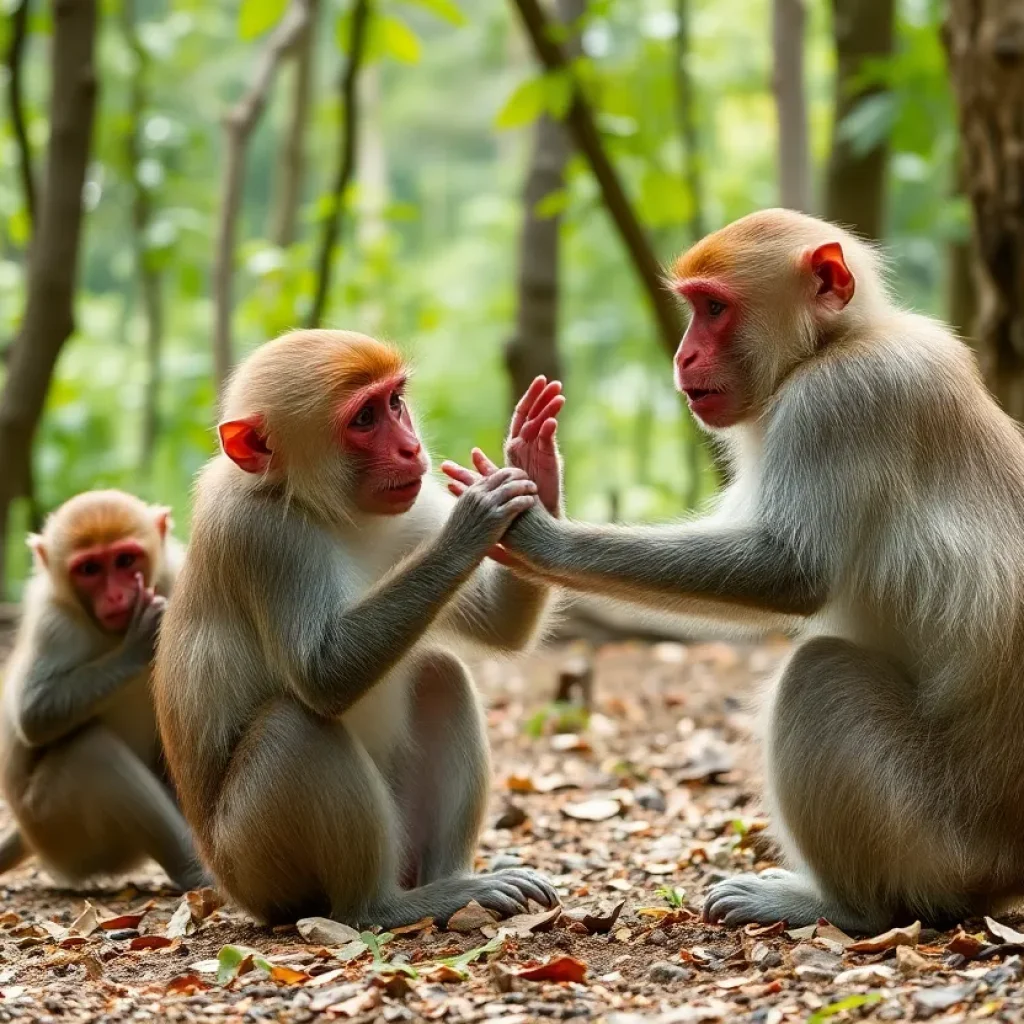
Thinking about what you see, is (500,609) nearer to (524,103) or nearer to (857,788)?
(857,788)

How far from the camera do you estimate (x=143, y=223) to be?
1415 cm

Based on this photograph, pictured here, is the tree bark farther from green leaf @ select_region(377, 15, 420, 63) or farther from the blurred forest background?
green leaf @ select_region(377, 15, 420, 63)

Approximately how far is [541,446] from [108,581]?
8.43 feet

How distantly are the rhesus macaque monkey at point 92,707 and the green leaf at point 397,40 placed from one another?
12.5 feet

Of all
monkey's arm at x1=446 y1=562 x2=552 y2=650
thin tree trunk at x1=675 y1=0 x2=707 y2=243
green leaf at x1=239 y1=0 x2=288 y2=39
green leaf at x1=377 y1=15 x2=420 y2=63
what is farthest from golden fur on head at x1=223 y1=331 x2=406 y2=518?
thin tree trunk at x1=675 y1=0 x2=707 y2=243

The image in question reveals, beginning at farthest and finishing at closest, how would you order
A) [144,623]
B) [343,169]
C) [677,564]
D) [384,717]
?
[343,169], [144,623], [384,717], [677,564]

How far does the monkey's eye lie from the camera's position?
16.9 ft

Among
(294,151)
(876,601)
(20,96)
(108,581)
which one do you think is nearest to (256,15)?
(20,96)

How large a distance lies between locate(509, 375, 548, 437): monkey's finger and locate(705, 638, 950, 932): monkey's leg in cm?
128

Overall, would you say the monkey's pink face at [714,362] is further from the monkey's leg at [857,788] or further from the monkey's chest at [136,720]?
the monkey's chest at [136,720]

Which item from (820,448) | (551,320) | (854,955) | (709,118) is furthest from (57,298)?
(709,118)

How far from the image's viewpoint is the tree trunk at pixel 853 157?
35.6ft

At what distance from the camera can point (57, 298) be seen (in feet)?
30.8

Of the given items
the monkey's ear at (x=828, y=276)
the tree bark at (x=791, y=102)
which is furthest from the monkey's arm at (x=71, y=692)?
the tree bark at (x=791, y=102)
